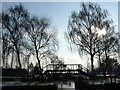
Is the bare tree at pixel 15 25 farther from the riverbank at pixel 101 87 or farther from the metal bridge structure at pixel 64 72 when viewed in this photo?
the riverbank at pixel 101 87

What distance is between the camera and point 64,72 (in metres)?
15.3

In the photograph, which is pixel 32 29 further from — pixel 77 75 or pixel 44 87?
pixel 44 87

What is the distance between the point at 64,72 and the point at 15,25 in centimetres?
436

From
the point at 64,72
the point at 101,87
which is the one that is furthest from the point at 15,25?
the point at 101,87

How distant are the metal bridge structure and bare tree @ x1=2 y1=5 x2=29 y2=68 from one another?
2.35 meters

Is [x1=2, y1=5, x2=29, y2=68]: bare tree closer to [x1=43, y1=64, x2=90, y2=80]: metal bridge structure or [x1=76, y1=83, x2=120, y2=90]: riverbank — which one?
[x1=43, y1=64, x2=90, y2=80]: metal bridge structure

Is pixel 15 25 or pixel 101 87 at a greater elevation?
pixel 15 25

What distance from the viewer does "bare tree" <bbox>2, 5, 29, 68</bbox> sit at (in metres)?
16.9

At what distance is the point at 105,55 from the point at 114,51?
84 cm

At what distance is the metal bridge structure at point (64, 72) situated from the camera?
48.5 ft

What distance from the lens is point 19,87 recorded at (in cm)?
1029

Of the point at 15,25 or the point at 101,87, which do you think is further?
the point at 15,25

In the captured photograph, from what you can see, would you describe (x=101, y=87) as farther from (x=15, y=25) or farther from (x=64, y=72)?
(x=15, y=25)

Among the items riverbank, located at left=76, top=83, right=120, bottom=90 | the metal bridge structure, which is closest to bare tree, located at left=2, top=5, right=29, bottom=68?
the metal bridge structure
